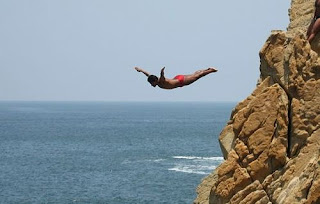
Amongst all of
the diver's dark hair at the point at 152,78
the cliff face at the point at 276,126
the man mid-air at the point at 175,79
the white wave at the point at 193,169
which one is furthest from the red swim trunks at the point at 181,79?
the white wave at the point at 193,169

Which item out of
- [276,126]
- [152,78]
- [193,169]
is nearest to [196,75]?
[152,78]

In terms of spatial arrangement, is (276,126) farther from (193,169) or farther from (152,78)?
(193,169)

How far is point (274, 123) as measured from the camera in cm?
1927

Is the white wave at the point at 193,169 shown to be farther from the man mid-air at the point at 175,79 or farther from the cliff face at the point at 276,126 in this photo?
the man mid-air at the point at 175,79

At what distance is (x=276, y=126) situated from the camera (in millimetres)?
19219

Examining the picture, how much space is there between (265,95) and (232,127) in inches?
88.0

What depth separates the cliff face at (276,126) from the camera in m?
18.2

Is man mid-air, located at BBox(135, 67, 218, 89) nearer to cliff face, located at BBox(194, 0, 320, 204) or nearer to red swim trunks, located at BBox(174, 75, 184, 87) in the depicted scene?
red swim trunks, located at BBox(174, 75, 184, 87)

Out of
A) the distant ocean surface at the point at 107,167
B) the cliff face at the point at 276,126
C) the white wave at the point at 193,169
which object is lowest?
the distant ocean surface at the point at 107,167

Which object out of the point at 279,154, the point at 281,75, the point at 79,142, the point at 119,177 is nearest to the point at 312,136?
the point at 279,154

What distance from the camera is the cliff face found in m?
18.2

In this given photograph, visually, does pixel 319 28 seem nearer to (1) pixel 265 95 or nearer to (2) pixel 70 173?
(1) pixel 265 95

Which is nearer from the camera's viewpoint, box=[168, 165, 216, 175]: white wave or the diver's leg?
the diver's leg

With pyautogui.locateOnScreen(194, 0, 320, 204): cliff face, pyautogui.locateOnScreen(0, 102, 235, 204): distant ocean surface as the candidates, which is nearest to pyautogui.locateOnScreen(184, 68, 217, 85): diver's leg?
pyautogui.locateOnScreen(194, 0, 320, 204): cliff face
